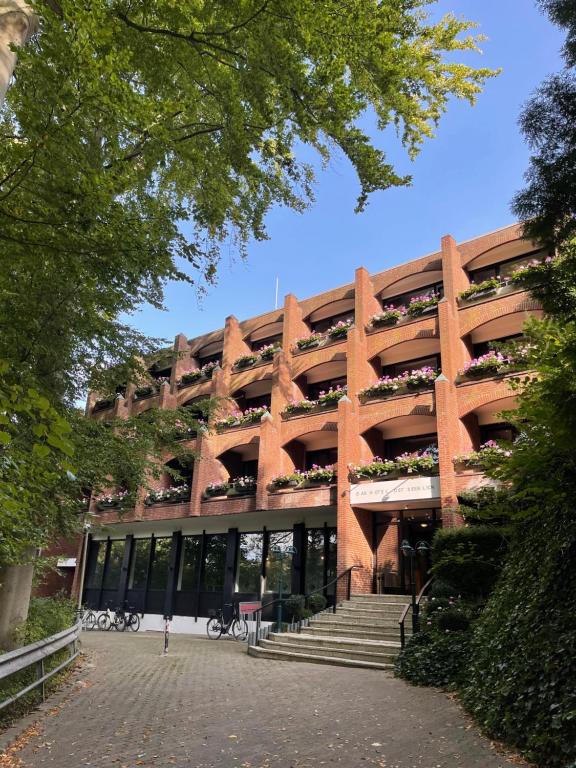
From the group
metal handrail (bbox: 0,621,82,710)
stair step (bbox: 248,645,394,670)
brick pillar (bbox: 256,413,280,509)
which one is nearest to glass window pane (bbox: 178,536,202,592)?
brick pillar (bbox: 256,413,280,509)

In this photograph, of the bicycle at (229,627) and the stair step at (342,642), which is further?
the bicycle at (229,627)

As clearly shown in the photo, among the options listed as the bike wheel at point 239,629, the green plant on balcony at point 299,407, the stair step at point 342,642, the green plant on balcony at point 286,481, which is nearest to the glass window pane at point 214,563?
the bike wheel at point 239,629

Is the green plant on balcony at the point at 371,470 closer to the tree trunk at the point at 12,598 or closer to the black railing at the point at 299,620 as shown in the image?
the black railing at the point at 299,620

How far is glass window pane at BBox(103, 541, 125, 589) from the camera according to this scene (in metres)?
27.9

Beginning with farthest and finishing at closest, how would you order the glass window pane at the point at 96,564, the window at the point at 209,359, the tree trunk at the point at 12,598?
the glass window pane at the point at 96,564 → the window at the point at 209,359 → the tree trunk at the point at 12,598

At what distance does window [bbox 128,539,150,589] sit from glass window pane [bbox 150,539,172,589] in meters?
0.51

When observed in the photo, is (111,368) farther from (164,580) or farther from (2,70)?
(164,580)

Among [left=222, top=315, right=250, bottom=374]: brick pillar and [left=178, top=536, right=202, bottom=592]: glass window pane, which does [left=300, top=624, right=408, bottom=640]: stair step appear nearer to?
[left=178, top=536, right=202, bottom=592]: glass window pane

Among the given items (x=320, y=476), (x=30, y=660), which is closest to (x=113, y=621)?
(x=320, y=476)

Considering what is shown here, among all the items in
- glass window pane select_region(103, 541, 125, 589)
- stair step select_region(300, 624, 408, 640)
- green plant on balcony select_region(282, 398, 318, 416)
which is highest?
green plant on balcony select_region(282, 398, 318, 416)

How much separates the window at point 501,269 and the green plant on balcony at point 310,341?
6462 millimetres

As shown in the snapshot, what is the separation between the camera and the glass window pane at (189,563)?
2448 centimetres

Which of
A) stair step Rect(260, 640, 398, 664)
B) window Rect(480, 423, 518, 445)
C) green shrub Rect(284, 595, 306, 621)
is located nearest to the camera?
stair step Rect(260, 640, 398, 664)

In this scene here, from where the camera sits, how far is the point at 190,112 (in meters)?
7.38
